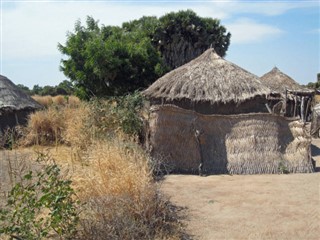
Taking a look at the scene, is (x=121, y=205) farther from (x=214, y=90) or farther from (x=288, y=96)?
(x=288, y=96)

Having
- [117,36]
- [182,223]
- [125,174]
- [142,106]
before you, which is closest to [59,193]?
[125,174]

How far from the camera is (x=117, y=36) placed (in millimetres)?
19047

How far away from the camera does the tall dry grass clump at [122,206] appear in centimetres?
493

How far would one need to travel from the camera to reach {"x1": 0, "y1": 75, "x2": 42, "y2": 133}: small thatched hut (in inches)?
573

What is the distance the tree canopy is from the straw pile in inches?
284

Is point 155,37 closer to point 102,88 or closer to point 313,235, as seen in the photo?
point 102,88

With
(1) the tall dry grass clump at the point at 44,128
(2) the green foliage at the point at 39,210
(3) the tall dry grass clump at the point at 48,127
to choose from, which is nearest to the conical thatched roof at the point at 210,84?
(3) the tall dry grass clump at the point at 48,127

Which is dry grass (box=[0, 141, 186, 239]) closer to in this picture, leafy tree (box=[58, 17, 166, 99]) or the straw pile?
the straw pile

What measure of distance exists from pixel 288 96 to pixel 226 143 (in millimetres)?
5924

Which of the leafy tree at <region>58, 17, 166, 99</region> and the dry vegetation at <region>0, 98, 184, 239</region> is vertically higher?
the leafy tree at <region>58, 17, 166, 99</region>

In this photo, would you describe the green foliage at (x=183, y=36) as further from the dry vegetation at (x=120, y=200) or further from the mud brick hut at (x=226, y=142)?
the dry vegetation at (x=120, y=200)

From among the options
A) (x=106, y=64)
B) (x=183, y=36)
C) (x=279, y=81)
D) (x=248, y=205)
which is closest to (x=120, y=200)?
(x=248, y=205)

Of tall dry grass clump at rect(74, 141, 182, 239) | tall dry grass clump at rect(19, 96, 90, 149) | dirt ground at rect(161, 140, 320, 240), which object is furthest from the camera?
tall dry grass clump at rect(19, 96, 90, 149)

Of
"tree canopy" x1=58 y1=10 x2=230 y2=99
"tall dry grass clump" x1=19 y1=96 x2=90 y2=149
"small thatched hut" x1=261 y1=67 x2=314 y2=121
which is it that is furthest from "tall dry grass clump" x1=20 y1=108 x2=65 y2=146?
"small thatched hut" x1=261 y1=67 x2=314 y2=121
